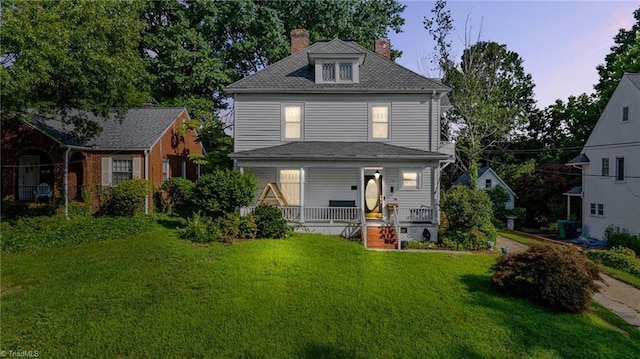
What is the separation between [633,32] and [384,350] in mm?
38480

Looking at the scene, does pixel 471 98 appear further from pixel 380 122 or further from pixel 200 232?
pixel 200 232

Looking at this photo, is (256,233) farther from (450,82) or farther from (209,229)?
(450,82)

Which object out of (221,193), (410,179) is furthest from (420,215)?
(221,193)

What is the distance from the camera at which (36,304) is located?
22.6ft

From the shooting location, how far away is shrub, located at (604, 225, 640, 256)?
1520 centimetres

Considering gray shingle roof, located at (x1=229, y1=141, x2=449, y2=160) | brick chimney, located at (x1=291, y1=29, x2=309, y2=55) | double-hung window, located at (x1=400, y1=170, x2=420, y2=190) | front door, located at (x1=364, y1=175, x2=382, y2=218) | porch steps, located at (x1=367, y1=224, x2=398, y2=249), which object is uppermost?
brick chimney, located at (x1=291, y1=29, x2=309, y2=55)

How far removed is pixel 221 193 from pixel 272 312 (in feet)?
22.7

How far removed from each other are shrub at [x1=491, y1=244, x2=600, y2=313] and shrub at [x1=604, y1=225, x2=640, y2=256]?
35.4 feet

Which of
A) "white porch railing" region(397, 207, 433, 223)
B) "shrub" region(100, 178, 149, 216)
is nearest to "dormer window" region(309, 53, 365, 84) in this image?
"white porch railing" region(397, 207, 433, 223)

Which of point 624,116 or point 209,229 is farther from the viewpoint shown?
point 624,116

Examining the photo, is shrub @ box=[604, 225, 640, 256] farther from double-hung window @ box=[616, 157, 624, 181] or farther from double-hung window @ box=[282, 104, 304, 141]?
double-hung window @ box=[282, 104, 304, 141]

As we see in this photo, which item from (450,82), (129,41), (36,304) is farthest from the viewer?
(450,82)

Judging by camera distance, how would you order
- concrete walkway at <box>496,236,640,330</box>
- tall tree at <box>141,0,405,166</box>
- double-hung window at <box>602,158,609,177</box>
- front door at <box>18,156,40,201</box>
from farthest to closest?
tall tree at <box>141,0,405,166</box>
double-hung window at <box>602,158,609,177</box>
front door at <box>18,156,40,201</box>
concrete walkway at <box>496,236,640,330</box>

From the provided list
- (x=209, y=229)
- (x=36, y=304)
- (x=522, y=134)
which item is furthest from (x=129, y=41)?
(x=522, y=134)
